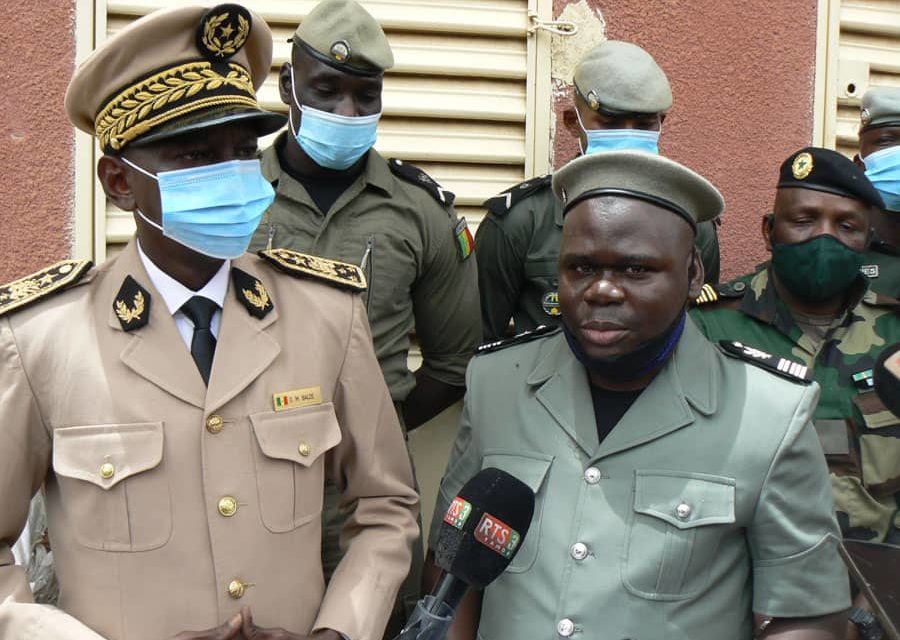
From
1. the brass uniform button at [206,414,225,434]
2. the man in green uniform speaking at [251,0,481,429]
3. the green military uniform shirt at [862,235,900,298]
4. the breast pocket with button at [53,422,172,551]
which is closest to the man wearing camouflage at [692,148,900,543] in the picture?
the green military uniform shirt at [862,235,900,298]

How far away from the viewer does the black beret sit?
317 centimetres

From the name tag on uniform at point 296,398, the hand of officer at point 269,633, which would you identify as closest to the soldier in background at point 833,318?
the name tag on uniform at point 296,398

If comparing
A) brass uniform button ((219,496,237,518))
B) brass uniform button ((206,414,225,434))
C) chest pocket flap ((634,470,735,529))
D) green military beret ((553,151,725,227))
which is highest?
green military beret ((553,151,725,227))

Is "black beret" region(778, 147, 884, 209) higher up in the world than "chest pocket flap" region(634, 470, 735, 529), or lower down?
higher up

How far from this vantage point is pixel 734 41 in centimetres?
443

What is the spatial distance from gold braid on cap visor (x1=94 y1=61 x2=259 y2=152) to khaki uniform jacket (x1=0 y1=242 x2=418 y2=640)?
0.27 m

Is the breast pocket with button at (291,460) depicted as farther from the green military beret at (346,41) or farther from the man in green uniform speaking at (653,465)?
the green military beret at (346,41)

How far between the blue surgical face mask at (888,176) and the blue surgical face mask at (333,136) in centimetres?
187

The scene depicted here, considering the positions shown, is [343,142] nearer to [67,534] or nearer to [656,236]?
[656,236]

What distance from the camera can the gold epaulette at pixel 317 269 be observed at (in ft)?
8.19

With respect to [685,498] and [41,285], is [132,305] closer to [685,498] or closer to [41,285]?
[41,285]

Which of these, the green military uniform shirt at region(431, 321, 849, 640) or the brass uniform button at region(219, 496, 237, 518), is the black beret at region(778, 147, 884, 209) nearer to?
the green military uniform shirt at region(431, 321, 849, 640)

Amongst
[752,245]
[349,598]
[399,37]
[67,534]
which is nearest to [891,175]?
[752,245]

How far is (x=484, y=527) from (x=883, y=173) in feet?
8.99
